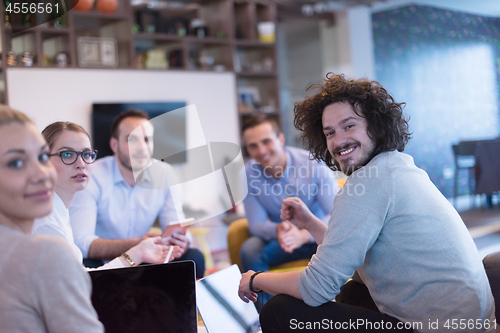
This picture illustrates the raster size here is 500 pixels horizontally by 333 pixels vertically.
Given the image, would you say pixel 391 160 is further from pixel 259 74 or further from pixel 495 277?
pixel 259 74

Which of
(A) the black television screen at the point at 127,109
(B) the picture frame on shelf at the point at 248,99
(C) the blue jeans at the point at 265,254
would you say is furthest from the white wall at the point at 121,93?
(C) the blue jeans at the point at 265,254

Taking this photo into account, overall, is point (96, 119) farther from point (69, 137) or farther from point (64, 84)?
point (69, 137)

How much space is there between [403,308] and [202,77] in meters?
3.83

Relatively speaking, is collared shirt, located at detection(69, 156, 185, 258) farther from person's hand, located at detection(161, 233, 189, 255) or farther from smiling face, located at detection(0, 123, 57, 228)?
smiling face, located at detection(0, 123, 57, 228)

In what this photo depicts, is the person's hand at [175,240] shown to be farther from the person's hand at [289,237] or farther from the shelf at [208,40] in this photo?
the shelf at [208,40]

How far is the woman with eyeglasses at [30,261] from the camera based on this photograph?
2.43 feet

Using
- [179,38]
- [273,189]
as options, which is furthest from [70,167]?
[179,38]

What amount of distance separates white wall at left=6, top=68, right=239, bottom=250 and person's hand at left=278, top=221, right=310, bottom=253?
1273 mm

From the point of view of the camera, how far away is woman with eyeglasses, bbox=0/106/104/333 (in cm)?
74

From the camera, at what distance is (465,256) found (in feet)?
3.95

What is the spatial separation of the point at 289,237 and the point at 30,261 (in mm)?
1611

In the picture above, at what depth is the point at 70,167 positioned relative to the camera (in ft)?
4.82

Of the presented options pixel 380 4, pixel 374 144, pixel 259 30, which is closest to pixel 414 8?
pixel 380 4

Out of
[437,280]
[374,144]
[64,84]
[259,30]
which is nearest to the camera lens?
[437,280]
